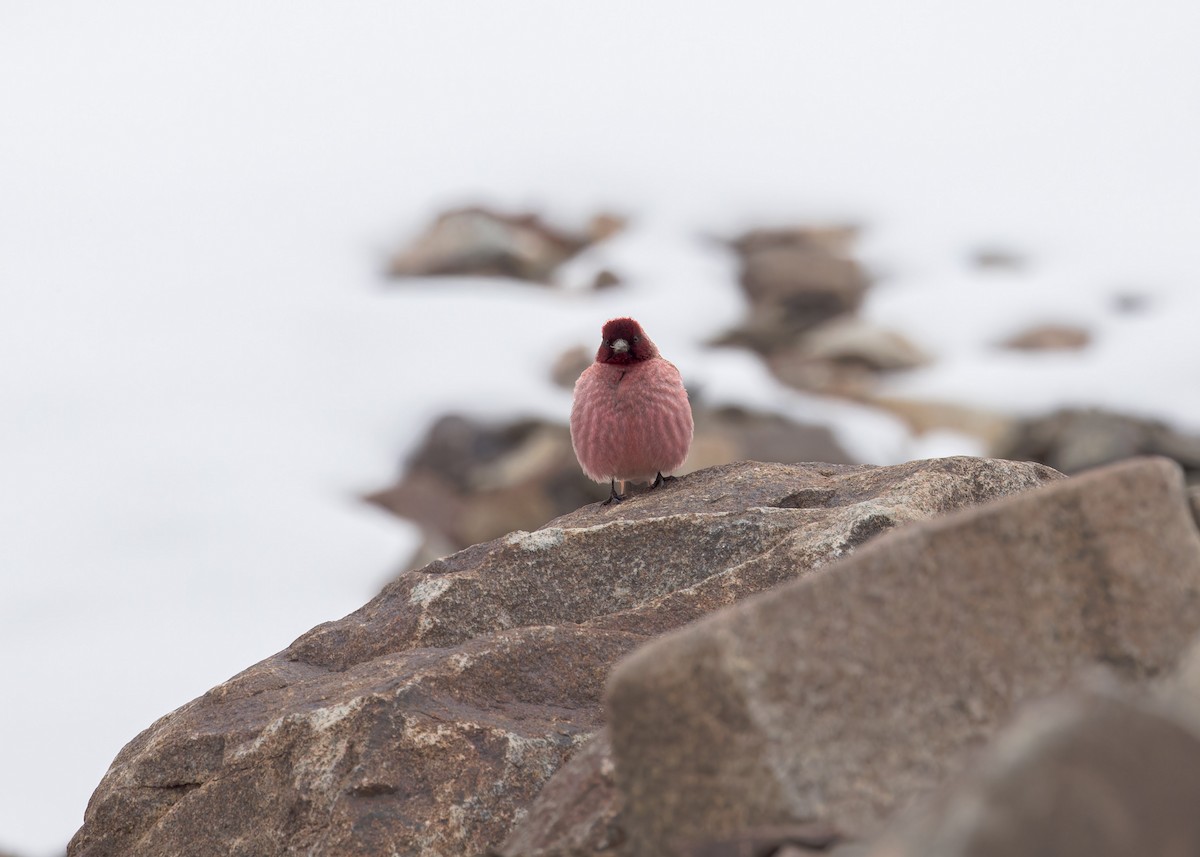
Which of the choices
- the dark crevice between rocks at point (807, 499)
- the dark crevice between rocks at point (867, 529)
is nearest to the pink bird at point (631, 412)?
the dark crevice between rocks at point (807, 499)

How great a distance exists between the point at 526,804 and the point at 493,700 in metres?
0.45

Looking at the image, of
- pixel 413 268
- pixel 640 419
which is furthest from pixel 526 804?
pixel 413 268

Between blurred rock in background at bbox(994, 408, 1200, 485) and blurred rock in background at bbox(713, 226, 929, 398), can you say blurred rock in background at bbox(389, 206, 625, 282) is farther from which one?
blurred rock in background at bbox(994, 408, 1200, 485)

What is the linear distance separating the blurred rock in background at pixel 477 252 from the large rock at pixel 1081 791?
14758mm

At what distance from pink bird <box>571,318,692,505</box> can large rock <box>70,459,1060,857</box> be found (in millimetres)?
1130

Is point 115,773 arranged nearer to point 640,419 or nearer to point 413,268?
point 640,419

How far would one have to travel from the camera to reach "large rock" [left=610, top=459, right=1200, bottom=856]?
251 cm

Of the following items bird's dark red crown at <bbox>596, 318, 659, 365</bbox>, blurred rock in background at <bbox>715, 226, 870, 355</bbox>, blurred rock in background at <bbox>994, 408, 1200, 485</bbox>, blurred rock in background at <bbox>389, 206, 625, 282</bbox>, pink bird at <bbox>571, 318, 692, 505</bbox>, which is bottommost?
blurred rock in background at <bbox>994, 408, 1200, 485</bbox>

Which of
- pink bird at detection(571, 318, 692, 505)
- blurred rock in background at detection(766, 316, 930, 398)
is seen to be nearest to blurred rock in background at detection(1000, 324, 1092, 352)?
blurred rock in background at detection(766, 316, 930, 398)

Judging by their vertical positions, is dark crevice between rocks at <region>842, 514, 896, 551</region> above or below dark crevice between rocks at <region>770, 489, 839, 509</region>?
below

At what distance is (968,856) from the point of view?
65.2 inches

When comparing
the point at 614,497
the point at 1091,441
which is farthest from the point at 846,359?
the point at 614,497

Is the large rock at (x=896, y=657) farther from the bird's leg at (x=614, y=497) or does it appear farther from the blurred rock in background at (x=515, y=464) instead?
the blurred rock in background at (x=515, y=464)

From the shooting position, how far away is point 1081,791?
66.7 inches
